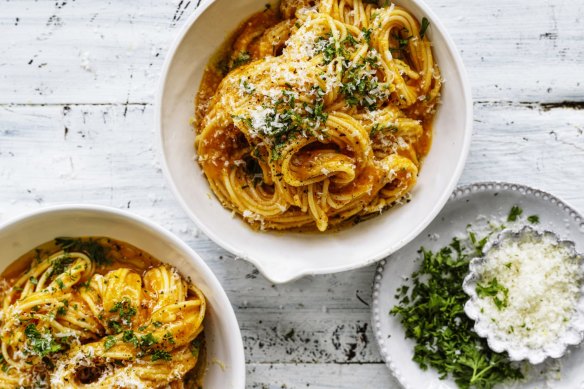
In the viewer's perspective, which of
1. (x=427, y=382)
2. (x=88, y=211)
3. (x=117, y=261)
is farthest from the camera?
(x=427, y=382)

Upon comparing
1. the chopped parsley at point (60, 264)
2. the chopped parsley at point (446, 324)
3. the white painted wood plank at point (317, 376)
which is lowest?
the white painted wood plank at point (317, 376)

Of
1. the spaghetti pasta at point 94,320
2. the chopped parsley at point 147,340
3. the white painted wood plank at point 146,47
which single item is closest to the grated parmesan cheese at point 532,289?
the white painted wood plank at point 146,47

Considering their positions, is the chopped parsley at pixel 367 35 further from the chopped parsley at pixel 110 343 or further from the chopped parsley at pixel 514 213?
the chopped parsley at pixel 110 343

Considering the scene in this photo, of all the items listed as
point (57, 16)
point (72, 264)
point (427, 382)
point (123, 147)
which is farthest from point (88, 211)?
point (427, 382)

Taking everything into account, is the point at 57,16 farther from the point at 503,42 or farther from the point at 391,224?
the point at 503,42

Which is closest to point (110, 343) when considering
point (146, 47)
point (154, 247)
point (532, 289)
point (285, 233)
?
point (154, 247)

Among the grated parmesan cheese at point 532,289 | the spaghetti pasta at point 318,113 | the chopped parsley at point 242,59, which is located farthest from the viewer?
the grated parmesan cheese at point 532,289
